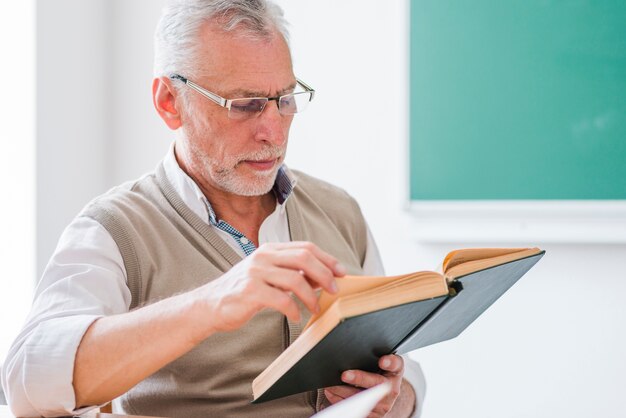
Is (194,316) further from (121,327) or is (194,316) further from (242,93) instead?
(242,93)

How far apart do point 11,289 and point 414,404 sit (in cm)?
152

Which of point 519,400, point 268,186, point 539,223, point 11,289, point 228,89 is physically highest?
point 228,89

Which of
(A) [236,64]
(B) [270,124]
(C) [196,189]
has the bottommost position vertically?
(C) [196,189]

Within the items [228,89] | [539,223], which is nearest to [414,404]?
[228,89]

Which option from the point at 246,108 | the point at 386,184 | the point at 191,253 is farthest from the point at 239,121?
the point at 386,184

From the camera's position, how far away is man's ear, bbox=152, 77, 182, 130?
59.9 inches

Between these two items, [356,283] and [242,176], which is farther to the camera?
[242,176]

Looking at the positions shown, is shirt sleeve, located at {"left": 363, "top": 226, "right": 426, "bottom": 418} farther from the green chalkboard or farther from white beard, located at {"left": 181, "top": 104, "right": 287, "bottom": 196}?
the green chalkboard

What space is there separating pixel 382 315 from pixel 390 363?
26 cm

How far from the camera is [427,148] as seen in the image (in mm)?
2430

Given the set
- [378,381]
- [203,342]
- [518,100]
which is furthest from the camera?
[518,100]

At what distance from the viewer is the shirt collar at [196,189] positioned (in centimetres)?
147

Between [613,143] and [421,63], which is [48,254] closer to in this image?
[421,63]

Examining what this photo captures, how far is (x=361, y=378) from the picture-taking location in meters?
1.17
